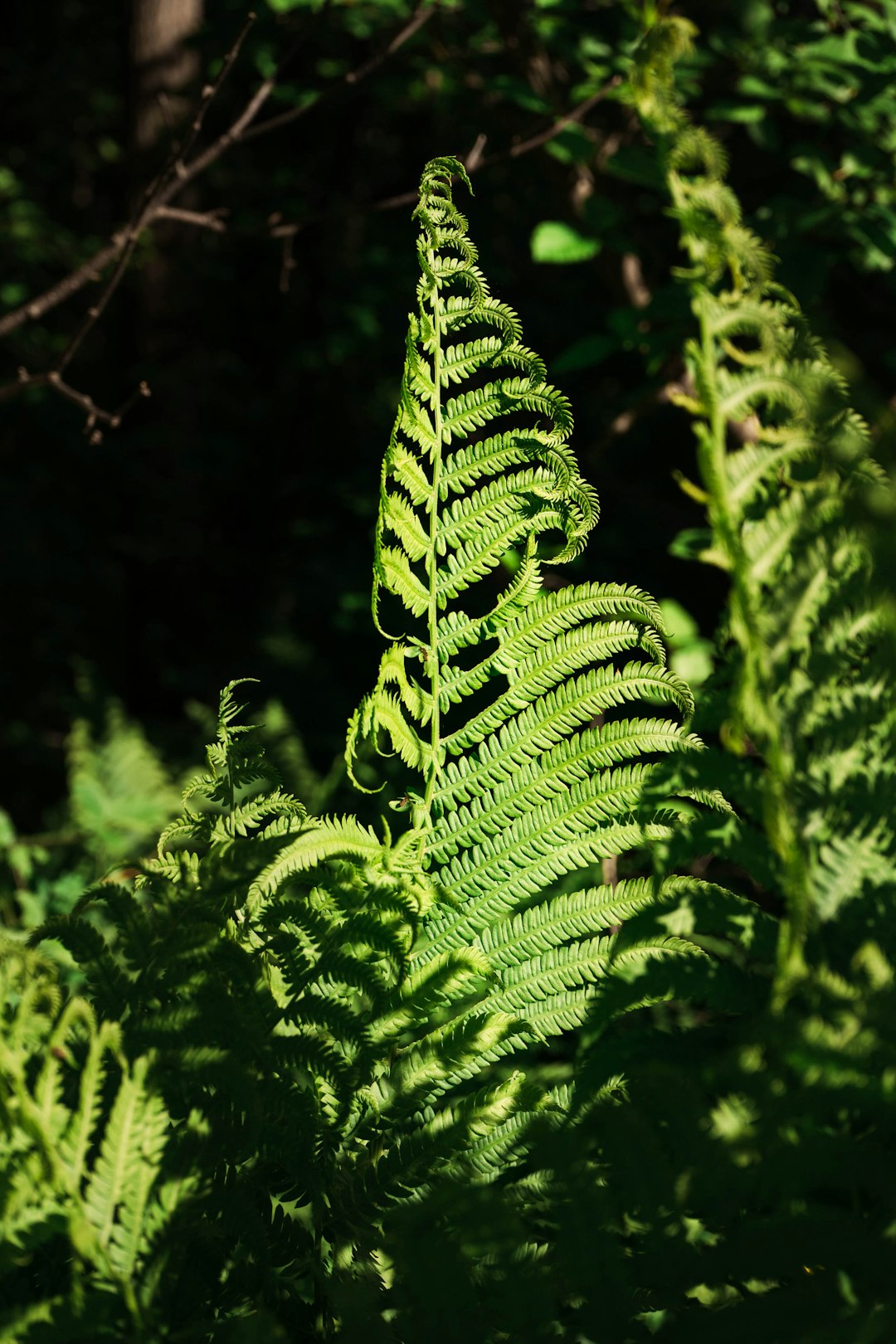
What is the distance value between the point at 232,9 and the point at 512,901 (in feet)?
7.67

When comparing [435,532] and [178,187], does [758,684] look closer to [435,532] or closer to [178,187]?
[435,532]

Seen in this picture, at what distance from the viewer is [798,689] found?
2.04 ft

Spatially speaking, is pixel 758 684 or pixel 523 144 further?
pixel 523 144

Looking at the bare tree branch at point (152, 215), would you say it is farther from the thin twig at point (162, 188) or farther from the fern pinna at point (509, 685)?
the fern pinna at point (509, 685)

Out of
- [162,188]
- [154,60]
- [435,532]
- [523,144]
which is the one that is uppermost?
[154,60]

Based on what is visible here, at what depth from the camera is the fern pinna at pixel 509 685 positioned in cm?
89

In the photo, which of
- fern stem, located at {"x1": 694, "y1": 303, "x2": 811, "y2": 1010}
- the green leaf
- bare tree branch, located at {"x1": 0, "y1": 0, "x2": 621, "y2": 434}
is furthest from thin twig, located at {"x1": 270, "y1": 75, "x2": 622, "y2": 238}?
fern stem, located at {"x1": 694, "y1": 303, "x2": 811, "y2": 1010}

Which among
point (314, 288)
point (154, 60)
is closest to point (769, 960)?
point (314, 288)

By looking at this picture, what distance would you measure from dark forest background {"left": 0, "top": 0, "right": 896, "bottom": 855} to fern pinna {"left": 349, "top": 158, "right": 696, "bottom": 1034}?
290 mm

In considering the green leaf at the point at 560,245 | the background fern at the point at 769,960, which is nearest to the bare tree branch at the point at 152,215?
the green leaf at the point at 560,245

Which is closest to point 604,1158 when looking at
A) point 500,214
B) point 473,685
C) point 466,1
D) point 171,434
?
point 473,685

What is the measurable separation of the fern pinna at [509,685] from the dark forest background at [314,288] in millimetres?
290

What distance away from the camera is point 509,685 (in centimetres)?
94

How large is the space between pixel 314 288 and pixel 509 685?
3.60m
